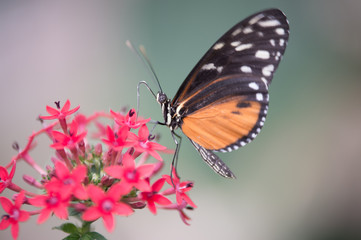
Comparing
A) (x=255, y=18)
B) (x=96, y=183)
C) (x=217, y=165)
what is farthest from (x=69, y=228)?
(x=255, y=18)

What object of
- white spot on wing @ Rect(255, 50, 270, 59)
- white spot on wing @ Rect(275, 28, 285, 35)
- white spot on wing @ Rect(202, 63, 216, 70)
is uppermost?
white spot on wing @ Rect(275, 28, 285, 35)

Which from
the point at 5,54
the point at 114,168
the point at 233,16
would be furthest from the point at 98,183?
the point at 5,54

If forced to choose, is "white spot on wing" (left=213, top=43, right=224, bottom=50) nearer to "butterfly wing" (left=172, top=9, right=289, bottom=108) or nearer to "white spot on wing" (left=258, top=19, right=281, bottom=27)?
"butterfly wing" (left=172, top=9, right=289, bottom=108)

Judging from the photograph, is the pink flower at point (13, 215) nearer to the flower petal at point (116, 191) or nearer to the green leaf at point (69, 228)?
the green leaf at point (69, 228)

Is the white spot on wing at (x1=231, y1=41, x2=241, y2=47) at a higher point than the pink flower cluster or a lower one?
higher

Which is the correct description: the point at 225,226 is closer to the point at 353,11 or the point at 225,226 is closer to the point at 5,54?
the point at 353,11

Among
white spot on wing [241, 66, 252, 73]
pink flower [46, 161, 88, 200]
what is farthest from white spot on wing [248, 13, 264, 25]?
pink flower [46, 161, 88, 200]
